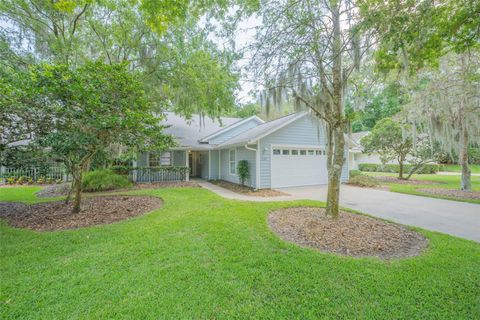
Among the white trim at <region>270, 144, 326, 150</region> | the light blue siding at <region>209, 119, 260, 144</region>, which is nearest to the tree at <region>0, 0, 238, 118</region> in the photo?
the white trim at <region>270, 144, 326, 150</region>

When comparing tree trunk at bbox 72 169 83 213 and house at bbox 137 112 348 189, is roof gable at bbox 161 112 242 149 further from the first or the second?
tree trunk at bbox 72 169 83 213

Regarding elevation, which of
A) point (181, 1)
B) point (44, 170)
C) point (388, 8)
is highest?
point (181, 1)

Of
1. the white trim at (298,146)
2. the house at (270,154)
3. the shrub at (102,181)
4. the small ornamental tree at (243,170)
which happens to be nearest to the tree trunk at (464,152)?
the house at (270,154)

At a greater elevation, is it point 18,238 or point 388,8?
point 388,8

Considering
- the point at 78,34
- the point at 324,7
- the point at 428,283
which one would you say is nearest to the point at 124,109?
the point at 324,7

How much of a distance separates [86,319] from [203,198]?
555 centimetres

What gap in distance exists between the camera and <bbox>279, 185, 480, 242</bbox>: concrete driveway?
476 centimetres

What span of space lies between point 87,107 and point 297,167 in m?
9.34

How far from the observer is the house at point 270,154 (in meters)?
10.0

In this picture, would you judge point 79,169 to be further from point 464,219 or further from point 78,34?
point 464,219

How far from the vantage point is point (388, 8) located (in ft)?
11.8

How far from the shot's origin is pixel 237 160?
38.9 ft

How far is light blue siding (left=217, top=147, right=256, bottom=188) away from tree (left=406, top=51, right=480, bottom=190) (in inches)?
316

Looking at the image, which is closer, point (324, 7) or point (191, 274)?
point (191, 274)
